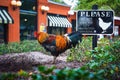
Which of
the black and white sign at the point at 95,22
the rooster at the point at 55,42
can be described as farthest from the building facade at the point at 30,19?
the black and white sign at the point at 95,22

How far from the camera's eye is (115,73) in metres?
4.73

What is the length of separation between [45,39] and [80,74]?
5.20 m

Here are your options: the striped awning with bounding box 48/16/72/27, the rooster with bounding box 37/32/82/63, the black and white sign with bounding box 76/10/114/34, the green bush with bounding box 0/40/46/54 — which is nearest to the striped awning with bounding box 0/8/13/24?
the green bush with bounding box 0/40/46/54

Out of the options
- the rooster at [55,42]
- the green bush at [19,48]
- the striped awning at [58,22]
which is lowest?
the green bush at [19,48]

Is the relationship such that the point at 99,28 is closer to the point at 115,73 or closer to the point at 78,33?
the point at 78,33

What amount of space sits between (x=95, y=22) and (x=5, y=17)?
50.4ft

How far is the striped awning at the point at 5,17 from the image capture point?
21898 mm

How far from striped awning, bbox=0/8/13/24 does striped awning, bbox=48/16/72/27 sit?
6005 mm

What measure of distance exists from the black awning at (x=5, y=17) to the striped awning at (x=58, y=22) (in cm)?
600

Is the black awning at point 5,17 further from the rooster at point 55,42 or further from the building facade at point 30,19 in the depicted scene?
the rooster at point 55,42

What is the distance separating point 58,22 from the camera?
29.5m

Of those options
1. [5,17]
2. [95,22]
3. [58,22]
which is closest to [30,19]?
[58,22]

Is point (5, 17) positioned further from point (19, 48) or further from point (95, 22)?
point (95, 22)

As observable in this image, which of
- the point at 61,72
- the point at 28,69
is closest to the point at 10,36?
the point at 28,69
